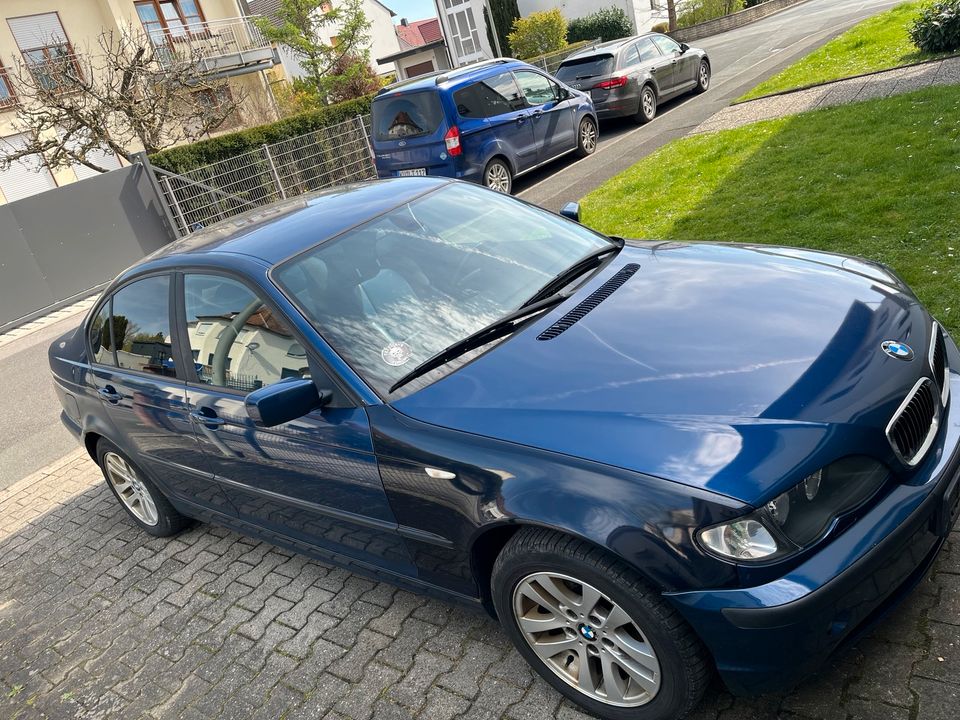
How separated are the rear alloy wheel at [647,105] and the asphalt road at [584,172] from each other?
0.72 ft

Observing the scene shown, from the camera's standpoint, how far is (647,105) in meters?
14.5

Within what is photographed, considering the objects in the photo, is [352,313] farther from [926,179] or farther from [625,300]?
[926,179]

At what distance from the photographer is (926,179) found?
21.2 ft

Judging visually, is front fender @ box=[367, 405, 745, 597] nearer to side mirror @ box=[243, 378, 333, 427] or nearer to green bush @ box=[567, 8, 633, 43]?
side mirror @ box=[243, 378, 333, 427]

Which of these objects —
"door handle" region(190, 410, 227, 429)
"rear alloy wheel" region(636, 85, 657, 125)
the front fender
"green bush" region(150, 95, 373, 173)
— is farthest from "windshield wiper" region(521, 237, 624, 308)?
"green bush" region(150, 95, 373, 173)

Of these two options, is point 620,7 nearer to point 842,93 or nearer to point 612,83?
point 612,83

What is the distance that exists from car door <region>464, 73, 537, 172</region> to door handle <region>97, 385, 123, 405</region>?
7479mm

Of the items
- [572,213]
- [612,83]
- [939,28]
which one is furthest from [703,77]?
[572,213]

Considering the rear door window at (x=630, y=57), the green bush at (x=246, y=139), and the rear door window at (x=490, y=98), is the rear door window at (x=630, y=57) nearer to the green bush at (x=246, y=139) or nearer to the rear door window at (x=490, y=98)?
the rear door window at (x=490, y=98)

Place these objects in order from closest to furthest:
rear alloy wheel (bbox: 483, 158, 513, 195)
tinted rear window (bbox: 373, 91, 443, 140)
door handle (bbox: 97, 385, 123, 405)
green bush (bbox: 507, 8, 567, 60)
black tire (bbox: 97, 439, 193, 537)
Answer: door handle (bbox: 97, 385, 123, 405) → black tire (bbox: 97, 439, 193, 537) → tinted rear window (bbox: 373, 91, 443, 140) → rear alloy wheel (bbox: 483, 158, 513, 195) → green bush (bbox: 507, 8, 567, 60)

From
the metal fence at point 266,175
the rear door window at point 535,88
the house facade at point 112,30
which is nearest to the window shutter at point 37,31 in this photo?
the house facade at point 112,30

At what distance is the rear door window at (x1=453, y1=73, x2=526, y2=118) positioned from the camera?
432 inches

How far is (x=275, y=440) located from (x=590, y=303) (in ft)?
4.76

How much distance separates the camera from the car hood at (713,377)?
2.21 metres
